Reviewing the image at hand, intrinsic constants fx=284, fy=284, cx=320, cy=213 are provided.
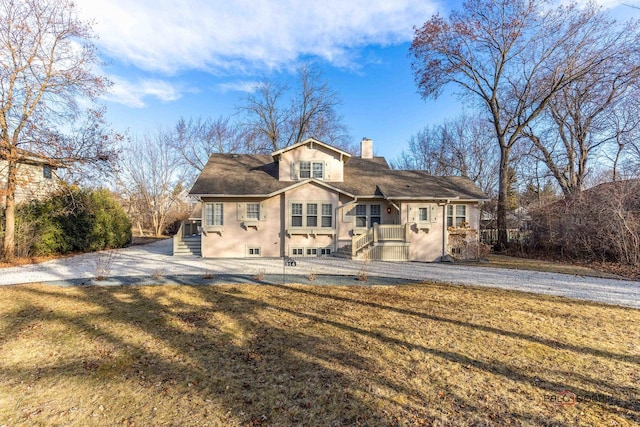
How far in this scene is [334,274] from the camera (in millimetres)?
10102

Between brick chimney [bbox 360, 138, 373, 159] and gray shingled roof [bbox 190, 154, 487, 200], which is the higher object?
brick chimney [bbox 360, 138, 373, 159]

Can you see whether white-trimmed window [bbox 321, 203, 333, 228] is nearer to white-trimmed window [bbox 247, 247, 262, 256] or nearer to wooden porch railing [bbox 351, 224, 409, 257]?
wooden porch railing [bbox 351, 224, 409, 257]

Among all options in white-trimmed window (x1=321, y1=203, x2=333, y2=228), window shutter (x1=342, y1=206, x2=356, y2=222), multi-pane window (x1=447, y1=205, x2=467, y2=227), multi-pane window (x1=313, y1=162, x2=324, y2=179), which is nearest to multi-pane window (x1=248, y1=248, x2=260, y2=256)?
white-trimmed window (x1=321, y1=203, x2=333, y2=228)

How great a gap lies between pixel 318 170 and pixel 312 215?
9.01 ft

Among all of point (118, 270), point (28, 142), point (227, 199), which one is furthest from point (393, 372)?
point (28, 142)

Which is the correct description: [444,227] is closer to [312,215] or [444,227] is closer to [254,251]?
[312,215]

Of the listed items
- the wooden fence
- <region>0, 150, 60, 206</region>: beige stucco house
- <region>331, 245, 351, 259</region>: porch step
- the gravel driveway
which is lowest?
the gravel driveway

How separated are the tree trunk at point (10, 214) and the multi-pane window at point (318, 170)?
13.5 metres

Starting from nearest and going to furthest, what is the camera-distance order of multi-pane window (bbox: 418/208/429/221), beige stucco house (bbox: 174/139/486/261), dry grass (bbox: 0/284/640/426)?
1. dry grass (bbox: 0/284/640/426)
2. beige stucco house (bbox: 174/139/486/261)
3. multi-pane window (bbox: 418/208/429/221)

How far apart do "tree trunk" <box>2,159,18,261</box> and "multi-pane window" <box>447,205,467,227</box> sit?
68.8 feet

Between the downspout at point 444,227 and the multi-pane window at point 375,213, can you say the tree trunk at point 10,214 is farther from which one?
the downspout at point 444,227

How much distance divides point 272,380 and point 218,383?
2.15ft

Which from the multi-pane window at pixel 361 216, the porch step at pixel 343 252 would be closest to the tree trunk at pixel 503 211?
the multi-pane window at pixel 361 216

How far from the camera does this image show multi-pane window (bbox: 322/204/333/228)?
49.2ft
